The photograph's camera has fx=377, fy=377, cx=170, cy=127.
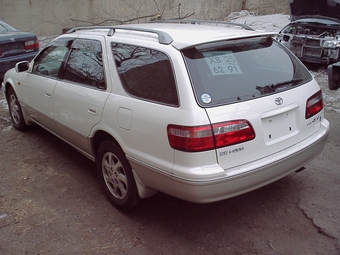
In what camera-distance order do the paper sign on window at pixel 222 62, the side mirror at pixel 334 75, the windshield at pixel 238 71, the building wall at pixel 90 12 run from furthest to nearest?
the building wall at pixel 90 12
the side mirror at pixel 334 75
the paper sign on window at pixel 222 62
the windshield at pixel 238 71

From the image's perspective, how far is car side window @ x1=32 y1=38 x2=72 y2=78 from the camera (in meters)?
4.47

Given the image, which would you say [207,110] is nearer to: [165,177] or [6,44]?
[165,177]

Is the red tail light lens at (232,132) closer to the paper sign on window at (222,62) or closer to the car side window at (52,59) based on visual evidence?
the paper sign on window at (222,62)

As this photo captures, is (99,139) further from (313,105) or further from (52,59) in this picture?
(313,105)

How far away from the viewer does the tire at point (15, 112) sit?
18.8ft

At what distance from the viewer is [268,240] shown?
3.13 metres

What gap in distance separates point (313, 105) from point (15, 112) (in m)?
4.45

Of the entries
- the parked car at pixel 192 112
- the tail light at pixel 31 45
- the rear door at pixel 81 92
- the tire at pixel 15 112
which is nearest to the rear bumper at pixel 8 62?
the tail light at pixel 31 45

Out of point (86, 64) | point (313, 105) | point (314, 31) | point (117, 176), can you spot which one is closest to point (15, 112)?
point (86, 64)

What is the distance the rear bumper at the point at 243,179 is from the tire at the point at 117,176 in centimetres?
63

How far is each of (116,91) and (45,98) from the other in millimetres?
1573

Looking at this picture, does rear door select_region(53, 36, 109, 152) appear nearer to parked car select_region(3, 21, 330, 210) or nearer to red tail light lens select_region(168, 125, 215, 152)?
parked car select_region(3, 21, 330, 210)

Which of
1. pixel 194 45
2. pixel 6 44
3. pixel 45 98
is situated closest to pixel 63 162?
pixel 45 98

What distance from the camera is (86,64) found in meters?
3.99
